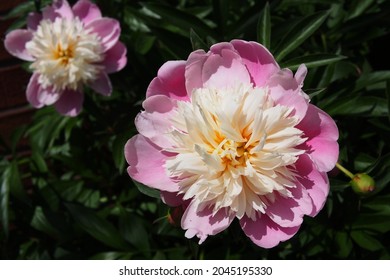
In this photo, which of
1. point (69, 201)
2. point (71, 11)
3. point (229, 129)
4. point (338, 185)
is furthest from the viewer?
point (69, 201)

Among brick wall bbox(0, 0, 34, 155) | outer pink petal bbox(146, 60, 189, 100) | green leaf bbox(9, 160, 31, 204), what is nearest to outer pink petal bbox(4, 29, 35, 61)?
green leaf bbox(9, 160, 31, 204)

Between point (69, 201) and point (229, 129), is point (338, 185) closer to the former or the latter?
point (229, 129)

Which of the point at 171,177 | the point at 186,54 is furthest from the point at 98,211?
the point at 171,177

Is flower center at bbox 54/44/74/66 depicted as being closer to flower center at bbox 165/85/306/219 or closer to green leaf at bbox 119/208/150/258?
green leaf at bbox 119/208/150/258

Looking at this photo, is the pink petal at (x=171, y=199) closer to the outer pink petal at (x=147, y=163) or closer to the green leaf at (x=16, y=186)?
the outer pink petal at (x=147, y=163)

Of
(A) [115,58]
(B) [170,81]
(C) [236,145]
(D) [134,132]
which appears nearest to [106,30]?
(A) [115,58]

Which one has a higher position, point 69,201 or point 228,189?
point 228,189

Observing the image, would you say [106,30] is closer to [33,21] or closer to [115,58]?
[115,58]
